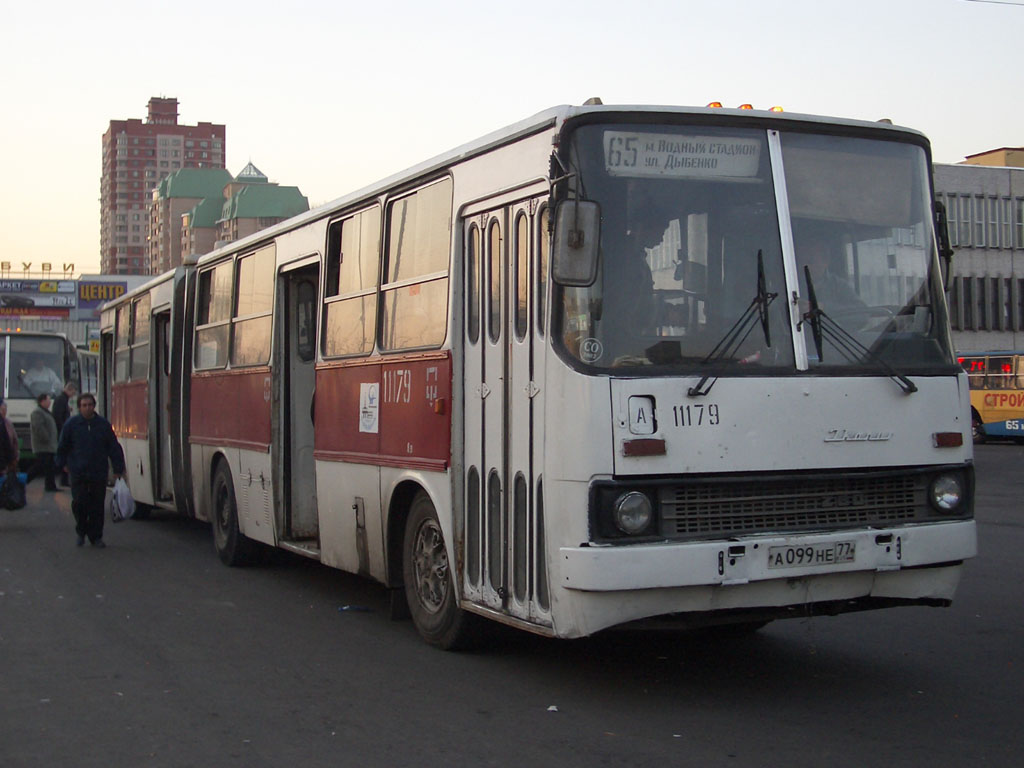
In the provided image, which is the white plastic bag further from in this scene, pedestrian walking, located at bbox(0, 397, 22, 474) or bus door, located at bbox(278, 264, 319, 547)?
bus door, located at bbox(278, 264, 319, 547)

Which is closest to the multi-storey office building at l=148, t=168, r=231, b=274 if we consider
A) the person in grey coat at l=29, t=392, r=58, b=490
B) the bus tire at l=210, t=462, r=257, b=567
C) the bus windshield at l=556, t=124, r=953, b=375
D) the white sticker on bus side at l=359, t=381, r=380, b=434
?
the person in grey coat at l=29, t=392, r=58, b=490

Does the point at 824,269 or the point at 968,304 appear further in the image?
the point at 968,304

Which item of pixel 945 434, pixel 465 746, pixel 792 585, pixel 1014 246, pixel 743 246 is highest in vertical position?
pixel 1014 246

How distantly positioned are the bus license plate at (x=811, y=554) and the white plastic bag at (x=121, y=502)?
1073cm

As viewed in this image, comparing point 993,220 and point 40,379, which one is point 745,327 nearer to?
point 40,379

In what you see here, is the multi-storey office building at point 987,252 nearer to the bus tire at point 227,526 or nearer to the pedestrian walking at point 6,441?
the pedestrian walking at point 6,441

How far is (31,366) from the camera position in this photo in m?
29.1

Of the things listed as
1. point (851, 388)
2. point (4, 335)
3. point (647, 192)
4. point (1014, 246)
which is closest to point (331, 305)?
point (647, 192)

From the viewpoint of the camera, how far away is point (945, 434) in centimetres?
693

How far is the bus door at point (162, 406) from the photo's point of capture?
15922 millimetres

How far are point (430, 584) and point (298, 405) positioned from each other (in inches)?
144

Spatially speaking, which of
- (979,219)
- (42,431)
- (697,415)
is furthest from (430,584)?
(979,219)

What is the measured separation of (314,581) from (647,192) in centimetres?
627

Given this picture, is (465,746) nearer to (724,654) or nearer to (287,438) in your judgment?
(724,654)
